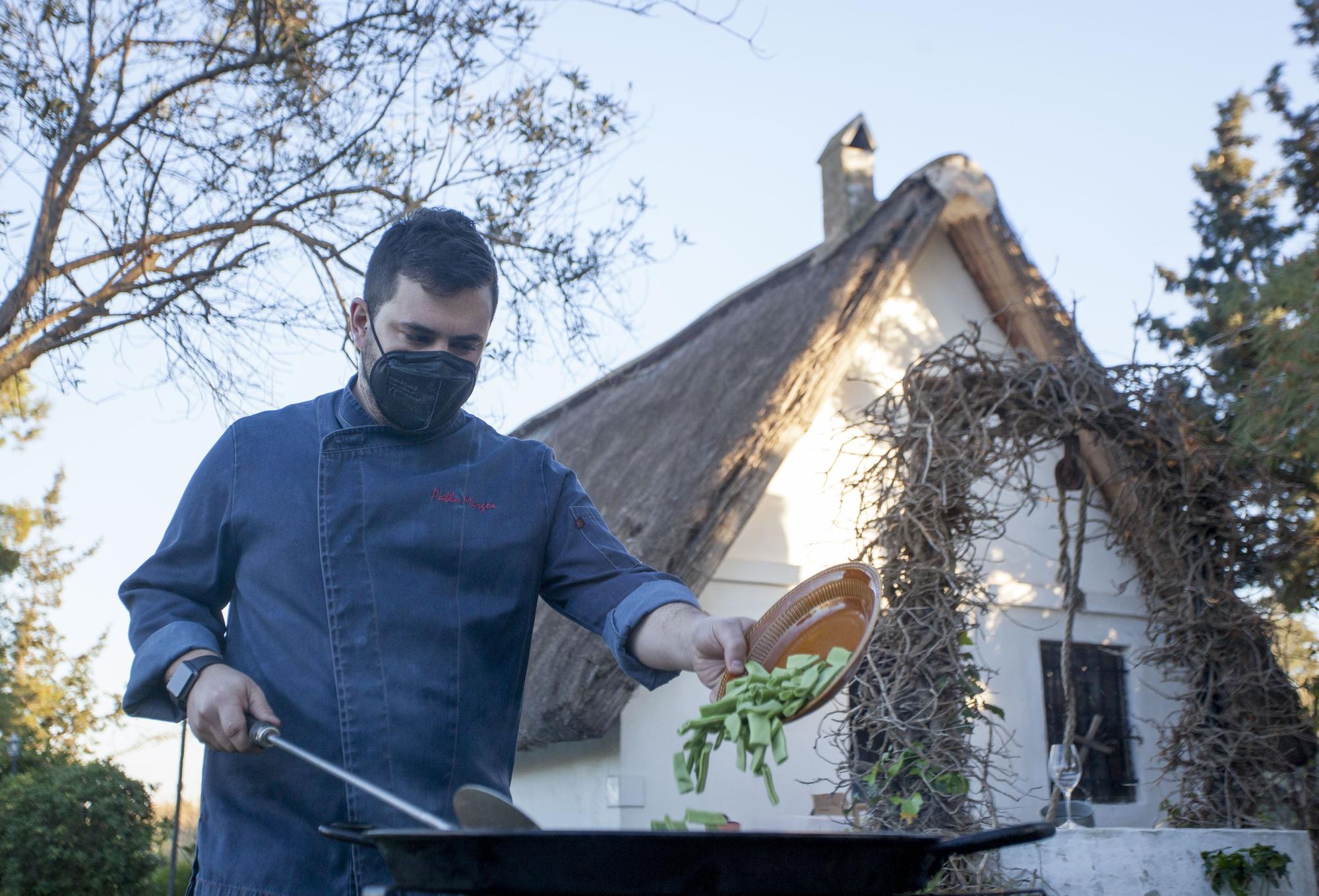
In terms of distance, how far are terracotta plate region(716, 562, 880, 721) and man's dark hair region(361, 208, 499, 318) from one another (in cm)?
75

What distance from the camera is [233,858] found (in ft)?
5.77

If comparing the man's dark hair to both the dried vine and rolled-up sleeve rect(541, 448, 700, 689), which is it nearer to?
rolled-up sleeve rect(541, 448, 700, 689)

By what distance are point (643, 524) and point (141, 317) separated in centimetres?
260

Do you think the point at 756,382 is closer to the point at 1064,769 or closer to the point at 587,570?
the point at 1064,769

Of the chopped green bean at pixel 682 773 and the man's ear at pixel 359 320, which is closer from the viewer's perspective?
the chopped green bean at pixel 682 773

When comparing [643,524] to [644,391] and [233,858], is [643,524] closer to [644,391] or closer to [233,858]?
[644,391]

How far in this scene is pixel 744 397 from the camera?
257 inches

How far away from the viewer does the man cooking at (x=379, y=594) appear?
176 cm

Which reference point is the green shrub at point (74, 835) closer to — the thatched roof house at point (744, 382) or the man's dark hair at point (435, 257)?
the thatched roof house at point (744, 382)

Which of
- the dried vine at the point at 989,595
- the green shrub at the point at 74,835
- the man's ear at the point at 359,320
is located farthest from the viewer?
the green shrub at the point at 74,835

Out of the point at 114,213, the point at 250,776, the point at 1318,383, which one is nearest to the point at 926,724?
the point at 1318,383

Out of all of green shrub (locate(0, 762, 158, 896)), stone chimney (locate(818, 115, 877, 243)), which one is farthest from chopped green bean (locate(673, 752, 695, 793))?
green shrub (locate(0, 762, 158, 896))

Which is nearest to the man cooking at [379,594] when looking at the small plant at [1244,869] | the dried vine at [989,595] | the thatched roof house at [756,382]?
the dried vine at [989,595]

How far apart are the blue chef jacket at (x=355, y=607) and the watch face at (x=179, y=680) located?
3 cm
